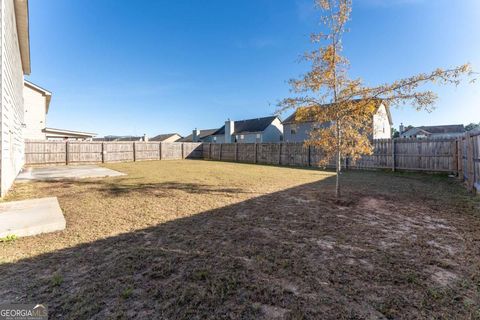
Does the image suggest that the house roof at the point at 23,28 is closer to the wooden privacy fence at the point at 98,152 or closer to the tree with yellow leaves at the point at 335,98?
the wooden privacy fence at the point at 98,152

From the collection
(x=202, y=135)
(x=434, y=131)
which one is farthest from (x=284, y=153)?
(x=434, y=131)

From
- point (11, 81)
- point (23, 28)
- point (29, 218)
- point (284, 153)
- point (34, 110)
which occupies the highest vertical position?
point (23, 28)

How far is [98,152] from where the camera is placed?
17.4 m

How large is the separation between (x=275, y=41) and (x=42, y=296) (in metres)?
16.6

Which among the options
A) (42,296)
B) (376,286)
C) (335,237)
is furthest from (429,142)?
(42,296)

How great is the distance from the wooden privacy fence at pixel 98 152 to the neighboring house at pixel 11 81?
4688 millimetres

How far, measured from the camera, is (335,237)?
3244 mm

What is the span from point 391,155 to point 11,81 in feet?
58.7

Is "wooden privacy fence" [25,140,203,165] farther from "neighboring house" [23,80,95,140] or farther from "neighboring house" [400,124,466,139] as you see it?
"neighboring house" [400,124,466,139]

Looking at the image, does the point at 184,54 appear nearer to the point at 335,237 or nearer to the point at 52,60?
the point at 52,60

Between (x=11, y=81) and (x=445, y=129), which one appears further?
(x=445, y=129)

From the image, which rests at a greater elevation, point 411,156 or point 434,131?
point 434,131

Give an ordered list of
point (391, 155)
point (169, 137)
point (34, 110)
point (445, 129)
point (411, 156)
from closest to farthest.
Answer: point (411, 156) → point (391, 155) → point (34, 110) → point (445, 129) → point (169, 137)
